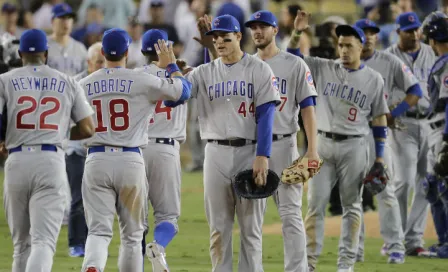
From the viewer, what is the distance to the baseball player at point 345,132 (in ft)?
31.3

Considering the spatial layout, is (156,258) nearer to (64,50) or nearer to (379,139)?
(379,139)

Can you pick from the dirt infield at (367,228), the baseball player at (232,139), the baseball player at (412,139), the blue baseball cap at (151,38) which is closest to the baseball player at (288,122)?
the baseball player at (232,139)

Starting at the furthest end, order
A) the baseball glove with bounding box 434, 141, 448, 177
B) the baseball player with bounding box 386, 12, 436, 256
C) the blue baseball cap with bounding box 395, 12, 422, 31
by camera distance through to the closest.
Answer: the blue baseball cap with bounding box 395, 12, 422, 31 → the baseball player with bounding box 386, 12, 436, 256 → the baseball glove with bounding box 434, 141, 448, 177

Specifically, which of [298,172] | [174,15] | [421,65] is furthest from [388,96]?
[174,15]

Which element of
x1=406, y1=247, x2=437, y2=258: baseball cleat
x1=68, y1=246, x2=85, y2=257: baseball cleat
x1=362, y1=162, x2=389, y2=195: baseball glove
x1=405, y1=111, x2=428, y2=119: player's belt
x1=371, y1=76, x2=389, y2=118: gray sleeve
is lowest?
x1=406, y1=247, x2=437, y2=258: baseball cleat

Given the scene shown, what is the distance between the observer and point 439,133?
1088 cm

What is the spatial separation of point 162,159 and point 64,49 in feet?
14.7

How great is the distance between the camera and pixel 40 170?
7703 mm

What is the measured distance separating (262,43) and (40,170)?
2.21 meters

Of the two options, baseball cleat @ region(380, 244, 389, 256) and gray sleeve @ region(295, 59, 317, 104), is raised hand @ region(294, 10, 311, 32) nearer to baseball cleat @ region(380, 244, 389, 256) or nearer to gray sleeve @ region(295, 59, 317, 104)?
gray sleeve @ region(295, 59, 317, 104)

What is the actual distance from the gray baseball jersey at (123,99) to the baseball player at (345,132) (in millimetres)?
1735

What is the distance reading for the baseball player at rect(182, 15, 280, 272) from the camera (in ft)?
27.0

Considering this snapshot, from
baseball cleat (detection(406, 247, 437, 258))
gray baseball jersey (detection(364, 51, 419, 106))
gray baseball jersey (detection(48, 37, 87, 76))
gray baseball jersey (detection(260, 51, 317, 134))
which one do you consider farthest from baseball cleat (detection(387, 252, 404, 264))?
gray baseball jersey (detection(48, 37, 87, 76))

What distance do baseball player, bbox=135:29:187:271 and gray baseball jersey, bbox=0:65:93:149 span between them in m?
1.17
